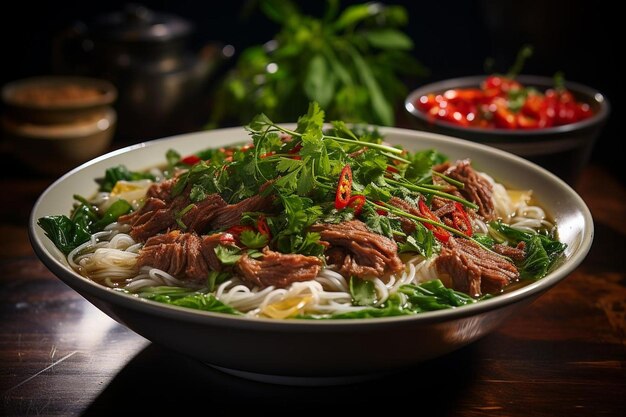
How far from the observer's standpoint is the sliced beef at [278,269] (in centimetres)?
266

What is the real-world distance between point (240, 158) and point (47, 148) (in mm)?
2436

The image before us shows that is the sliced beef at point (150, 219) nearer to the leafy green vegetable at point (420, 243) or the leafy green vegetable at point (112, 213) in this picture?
the leafy green vegetable at point (112, 213)

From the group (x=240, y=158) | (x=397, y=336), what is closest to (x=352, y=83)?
(x=240, y=158)

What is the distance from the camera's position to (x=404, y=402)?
104 inches

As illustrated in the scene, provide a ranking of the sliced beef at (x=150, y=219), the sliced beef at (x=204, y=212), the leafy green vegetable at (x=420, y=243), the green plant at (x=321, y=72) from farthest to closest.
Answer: the green plant at (x=321, y=72), the sliced beef at (x=150, y=219), the sliced beef at (x=204, y=212), the leafy green vegetable at (x=420, y=243)

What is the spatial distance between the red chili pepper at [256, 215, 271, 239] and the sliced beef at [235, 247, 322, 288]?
0.10 metres

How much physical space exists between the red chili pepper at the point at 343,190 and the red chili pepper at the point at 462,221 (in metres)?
0.47

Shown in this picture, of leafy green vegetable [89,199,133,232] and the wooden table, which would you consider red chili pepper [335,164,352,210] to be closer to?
the wooden table

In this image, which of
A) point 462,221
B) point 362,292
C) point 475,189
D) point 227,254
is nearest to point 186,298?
point 227,254

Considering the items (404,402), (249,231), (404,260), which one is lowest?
(404,402)

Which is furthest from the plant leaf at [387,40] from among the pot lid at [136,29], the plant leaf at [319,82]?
the pot lid at [136,29]

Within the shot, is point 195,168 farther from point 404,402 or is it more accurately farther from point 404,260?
point 404,402

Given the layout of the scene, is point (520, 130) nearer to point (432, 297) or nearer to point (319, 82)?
point (319, 82)

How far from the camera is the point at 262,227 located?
9.14 ft
